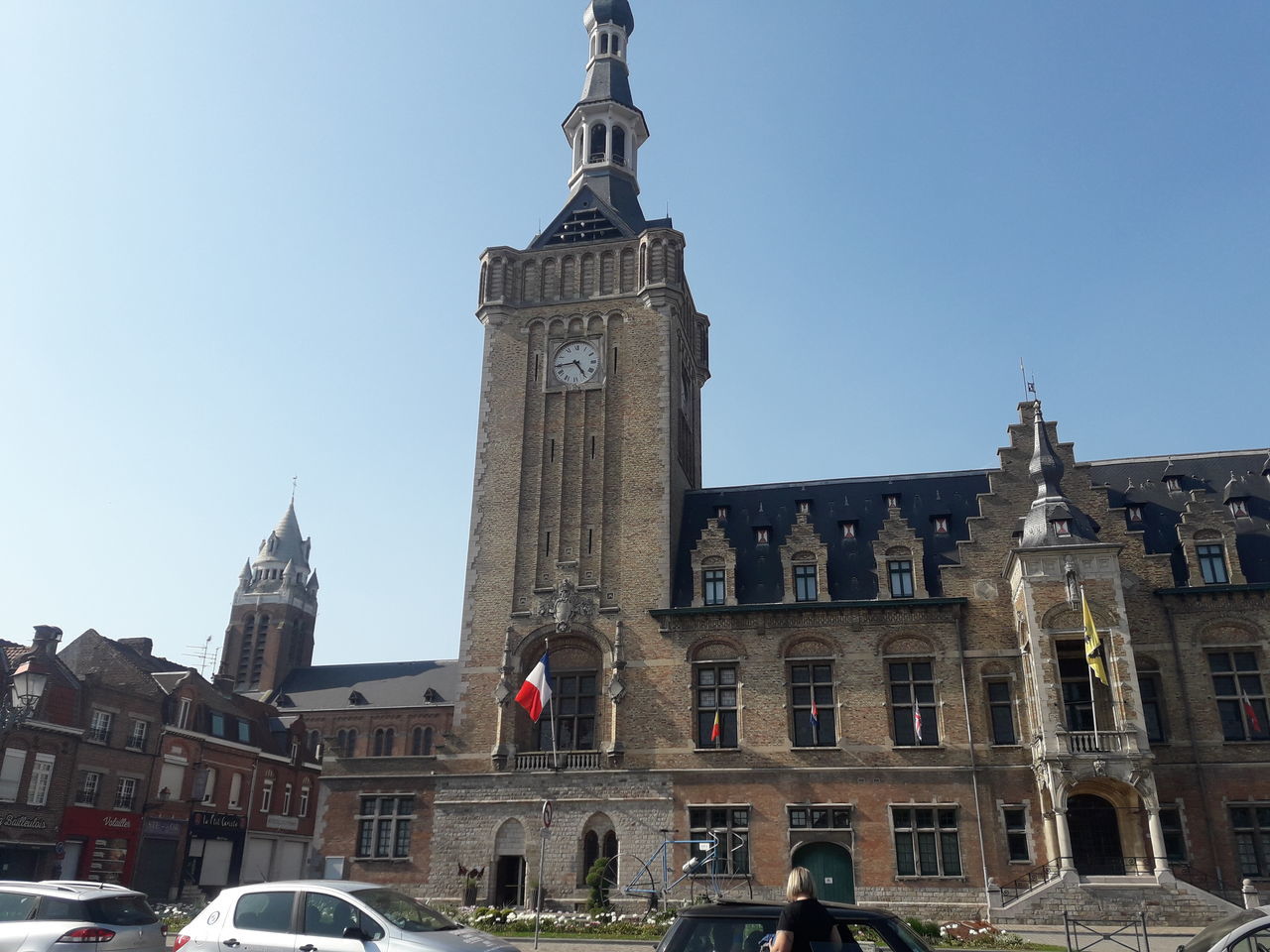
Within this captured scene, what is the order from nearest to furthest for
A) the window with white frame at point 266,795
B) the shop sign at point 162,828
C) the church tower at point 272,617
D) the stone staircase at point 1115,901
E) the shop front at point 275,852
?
1. the stone staircase at point 1115,901
2. the shop sign at point 162,828
3. the shop front at point 275,852
4. the window with white frame at point 266,795
5. the church tower at point 272,617

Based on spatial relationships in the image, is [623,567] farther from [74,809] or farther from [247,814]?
[247,814]

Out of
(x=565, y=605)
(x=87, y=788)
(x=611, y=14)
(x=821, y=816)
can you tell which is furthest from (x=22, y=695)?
(x=611, y=14)

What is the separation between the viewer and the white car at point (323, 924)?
10703 millimetres

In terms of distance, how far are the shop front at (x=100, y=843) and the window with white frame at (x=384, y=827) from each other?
1132cm

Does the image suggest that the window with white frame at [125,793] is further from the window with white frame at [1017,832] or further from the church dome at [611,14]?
the church dome at [611,14]

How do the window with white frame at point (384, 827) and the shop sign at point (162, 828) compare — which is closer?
the window with white frame at point (384, 827)

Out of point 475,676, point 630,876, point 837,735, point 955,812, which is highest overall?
point 475,676

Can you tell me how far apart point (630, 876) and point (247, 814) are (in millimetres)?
27870

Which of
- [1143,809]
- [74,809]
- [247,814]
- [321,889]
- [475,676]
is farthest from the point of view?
[247,814]

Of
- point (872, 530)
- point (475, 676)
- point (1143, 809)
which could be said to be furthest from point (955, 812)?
point (475, 676)

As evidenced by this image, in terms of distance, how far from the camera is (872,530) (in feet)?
122

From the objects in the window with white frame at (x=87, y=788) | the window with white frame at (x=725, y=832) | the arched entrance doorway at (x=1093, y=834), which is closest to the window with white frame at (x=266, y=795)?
the window with white frame at (x=87, y=788)

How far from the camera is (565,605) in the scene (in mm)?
36188

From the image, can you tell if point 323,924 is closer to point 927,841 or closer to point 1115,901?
point 1115,901
